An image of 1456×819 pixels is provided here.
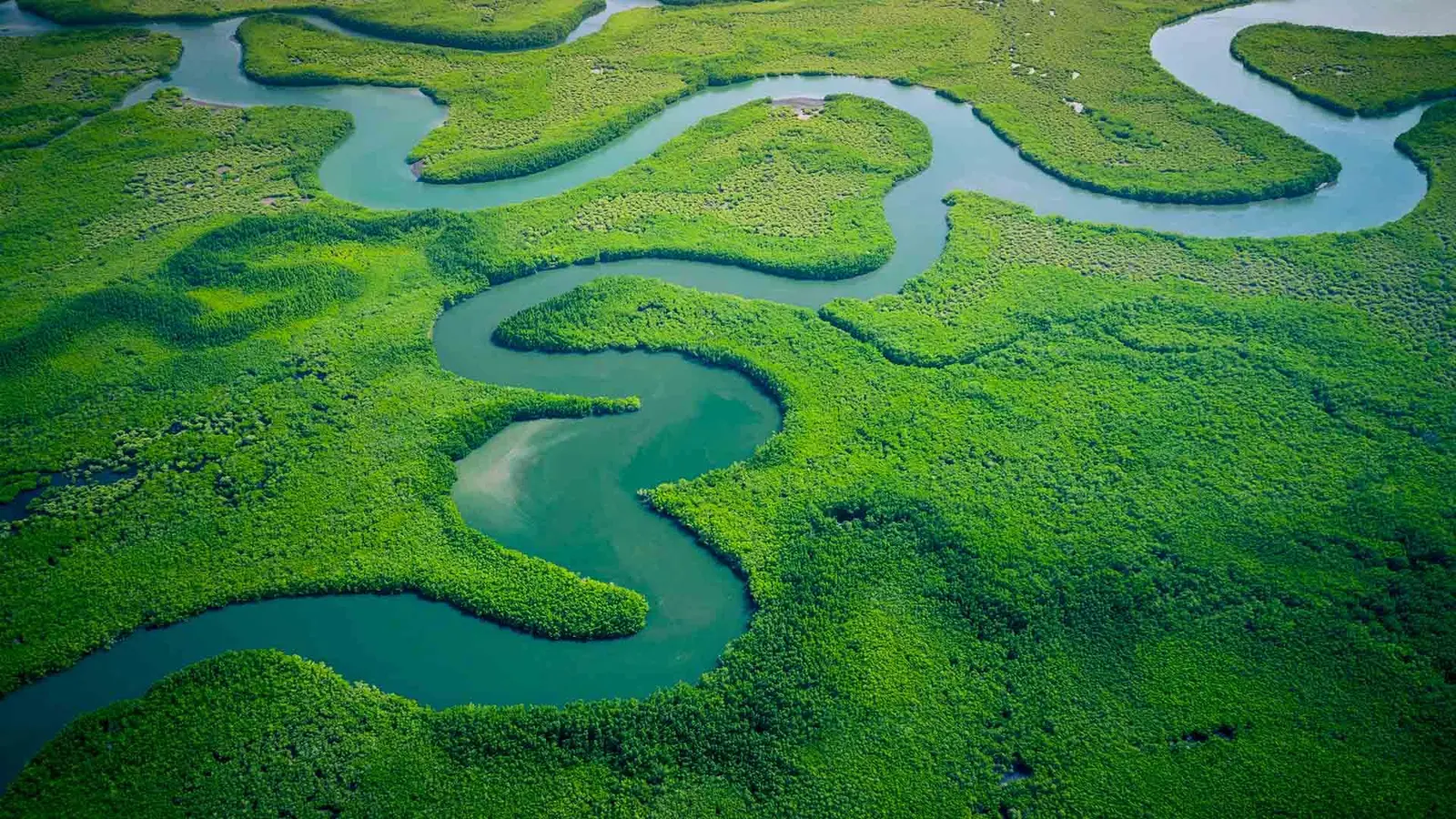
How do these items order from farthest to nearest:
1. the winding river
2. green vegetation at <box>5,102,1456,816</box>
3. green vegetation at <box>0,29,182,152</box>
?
1. green vegetation at <box>0,29,182,152</box>
2. the winding river
3. green vegetation at <box>5,102,1456,816</box>

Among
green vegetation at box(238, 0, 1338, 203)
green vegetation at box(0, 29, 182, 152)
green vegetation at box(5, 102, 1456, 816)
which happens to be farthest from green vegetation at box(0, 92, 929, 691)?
green vegetation at box(238, 0, 1338, 203)

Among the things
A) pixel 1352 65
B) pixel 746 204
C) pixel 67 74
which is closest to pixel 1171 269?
pixel 746 204

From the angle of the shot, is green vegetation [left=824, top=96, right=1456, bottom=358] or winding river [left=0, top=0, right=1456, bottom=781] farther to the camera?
green vegetation [left=824, top=96, right=1456, bottom=358]

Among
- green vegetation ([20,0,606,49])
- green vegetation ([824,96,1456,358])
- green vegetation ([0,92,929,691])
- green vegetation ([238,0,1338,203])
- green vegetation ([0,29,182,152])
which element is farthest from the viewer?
green vegetation ([20,0,606,49])

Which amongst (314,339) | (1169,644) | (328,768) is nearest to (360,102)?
(314,339)

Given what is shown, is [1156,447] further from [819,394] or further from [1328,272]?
[1328,272]

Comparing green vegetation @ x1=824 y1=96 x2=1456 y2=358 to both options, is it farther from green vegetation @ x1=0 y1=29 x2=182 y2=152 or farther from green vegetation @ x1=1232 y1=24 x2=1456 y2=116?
green vegetation @ x1=0 y1=29 x2=182 y2=152

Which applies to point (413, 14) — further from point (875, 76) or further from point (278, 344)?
point (278, 344)

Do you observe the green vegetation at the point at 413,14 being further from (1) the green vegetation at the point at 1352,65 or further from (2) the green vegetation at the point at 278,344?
(1) the green vegetation at the point at 1352,65

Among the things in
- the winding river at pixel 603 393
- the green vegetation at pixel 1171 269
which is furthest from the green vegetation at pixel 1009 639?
the green vegetation at pixel 1171 269
